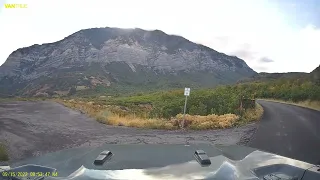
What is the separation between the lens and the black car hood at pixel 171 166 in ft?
6.67

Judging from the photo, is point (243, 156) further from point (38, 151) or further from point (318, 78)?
point (318, 78)

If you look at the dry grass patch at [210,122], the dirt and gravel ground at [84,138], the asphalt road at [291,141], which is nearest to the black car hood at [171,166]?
the asphalt road at [291,141]

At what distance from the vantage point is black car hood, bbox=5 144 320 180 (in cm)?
203

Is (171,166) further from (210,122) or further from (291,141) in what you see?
(210,122)

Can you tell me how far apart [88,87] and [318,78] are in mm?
137908

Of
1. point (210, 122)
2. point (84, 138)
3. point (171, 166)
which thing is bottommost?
point (84, 138)

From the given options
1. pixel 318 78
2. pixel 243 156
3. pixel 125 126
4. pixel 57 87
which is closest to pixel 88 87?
pixel 57 87

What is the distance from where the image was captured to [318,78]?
44.7 m

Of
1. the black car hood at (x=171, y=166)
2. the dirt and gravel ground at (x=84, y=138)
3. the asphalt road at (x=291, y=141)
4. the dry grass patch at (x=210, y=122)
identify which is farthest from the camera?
the dry grass patch at (x=210, y=122)

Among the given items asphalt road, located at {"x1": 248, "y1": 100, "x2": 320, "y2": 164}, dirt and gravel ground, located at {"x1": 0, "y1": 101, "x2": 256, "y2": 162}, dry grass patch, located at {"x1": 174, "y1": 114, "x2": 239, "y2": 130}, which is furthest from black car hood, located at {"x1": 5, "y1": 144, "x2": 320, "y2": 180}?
dry grass patch, located at {"x1": 174, "y1": 114, "x2": 239, "y2": 130}

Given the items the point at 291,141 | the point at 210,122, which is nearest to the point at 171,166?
the point at 291,141

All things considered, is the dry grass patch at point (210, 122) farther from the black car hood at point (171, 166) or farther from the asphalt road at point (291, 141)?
the black car hood at point (171, 166)

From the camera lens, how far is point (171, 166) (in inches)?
87.3

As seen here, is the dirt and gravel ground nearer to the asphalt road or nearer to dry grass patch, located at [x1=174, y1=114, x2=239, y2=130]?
the asphalt road
